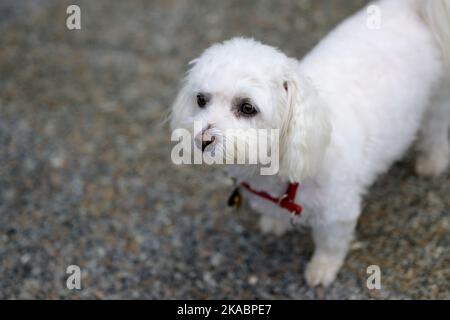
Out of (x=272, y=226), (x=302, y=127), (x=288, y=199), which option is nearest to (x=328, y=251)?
(x=272, y=226)

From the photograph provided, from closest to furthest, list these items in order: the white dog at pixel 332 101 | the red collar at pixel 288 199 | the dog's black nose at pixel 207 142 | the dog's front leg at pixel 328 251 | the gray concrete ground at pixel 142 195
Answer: the dog's black nose at pixel 207 142
the white dog at pixel 332 101
the red collar at pixel 288 199
the dog's front leg at pixel 328 251
the gray concrete ground at pixel 142 195

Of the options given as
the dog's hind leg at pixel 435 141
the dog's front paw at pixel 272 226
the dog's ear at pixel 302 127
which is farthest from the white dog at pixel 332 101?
the dog's front paw at pixel 272 226

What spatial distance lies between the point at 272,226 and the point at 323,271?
0.49m

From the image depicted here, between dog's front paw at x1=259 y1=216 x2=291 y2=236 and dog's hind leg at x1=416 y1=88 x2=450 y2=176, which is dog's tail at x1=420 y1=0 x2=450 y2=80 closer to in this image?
dog's hind leg at x1=416 y1=88 x2=450 y2=176

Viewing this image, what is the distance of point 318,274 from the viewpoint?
3146 mm

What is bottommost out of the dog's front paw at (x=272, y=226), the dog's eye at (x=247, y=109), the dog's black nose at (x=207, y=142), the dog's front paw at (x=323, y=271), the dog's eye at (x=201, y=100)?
the dog's front paw at (x=323, y=271)

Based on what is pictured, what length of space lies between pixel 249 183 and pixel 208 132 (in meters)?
0.60

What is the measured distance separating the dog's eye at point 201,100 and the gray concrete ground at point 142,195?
1.37 meters

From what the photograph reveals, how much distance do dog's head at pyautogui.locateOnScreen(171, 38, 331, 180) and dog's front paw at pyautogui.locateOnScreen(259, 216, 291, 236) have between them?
1.09m

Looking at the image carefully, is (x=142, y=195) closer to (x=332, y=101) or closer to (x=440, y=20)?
(x=332, y=101)

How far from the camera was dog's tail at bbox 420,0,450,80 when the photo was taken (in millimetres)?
2664

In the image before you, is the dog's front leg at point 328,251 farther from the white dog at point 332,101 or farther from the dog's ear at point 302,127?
the dog's ear at point 302,127

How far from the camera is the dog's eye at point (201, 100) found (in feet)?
7.69
